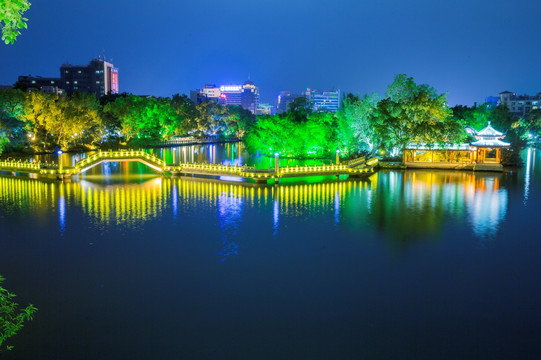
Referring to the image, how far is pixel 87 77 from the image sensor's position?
14362cm

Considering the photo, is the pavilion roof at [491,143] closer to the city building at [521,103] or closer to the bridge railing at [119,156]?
the bridge railing at [119,156]

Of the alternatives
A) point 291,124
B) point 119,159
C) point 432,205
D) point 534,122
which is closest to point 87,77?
point 291,124

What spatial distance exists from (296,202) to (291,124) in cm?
2653

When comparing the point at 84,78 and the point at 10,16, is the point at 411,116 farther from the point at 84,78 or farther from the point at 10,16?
the point at 84,78

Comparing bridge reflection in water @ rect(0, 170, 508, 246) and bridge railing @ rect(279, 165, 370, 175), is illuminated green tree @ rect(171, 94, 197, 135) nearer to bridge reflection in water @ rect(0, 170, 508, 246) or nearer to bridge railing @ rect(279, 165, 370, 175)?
bridge reflection in water @ rect(0, 170, 508, 246)

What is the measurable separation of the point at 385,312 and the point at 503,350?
255 cm

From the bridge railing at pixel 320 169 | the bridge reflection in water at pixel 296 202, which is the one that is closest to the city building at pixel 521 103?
the bridge reflection in water at pixel 296 202

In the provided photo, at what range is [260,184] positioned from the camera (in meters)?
29.2

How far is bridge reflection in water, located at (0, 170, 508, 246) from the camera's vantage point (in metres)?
19.0

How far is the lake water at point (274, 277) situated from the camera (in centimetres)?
945

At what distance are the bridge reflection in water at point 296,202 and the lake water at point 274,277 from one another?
17 centimetres

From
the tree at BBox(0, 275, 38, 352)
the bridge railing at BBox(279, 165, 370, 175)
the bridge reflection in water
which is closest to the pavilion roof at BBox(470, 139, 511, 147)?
the bridge reflection in water

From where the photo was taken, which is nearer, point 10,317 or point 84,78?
point 10,317

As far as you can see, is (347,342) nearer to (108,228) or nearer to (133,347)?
(133,347)
